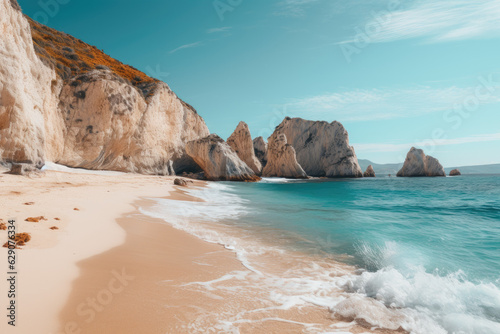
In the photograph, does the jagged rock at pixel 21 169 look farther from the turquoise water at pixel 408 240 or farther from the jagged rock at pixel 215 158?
the jagged rock at pixel 215 158

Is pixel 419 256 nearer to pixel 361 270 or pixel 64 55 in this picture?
pixel 361 270

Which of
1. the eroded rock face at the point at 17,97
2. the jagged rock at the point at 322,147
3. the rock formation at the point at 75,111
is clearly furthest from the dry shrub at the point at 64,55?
the jagged rock at the point at 322,147

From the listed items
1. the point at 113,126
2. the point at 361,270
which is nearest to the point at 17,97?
the point at 113,126

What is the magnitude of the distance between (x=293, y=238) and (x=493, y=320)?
4555 mm

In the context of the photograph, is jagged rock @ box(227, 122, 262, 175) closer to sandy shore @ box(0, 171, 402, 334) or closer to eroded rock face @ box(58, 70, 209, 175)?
eroded rock face @ box(58, 70, 209, 175)

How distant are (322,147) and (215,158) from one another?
134ft

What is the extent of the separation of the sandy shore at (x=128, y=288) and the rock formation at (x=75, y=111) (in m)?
13.2

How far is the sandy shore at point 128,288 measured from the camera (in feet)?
8.81

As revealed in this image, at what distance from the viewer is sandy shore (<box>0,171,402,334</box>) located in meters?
2.69

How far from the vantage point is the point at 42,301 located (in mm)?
2805

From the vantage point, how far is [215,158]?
39.8 m

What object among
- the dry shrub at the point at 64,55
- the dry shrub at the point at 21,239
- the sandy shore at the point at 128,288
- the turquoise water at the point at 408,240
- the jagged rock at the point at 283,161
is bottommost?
the turquoise water at the point at 408,240

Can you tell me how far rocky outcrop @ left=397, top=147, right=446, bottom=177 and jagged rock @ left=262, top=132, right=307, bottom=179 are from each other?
37.2m

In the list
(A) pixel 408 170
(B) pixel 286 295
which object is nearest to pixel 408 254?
(B) pixel 286 295
